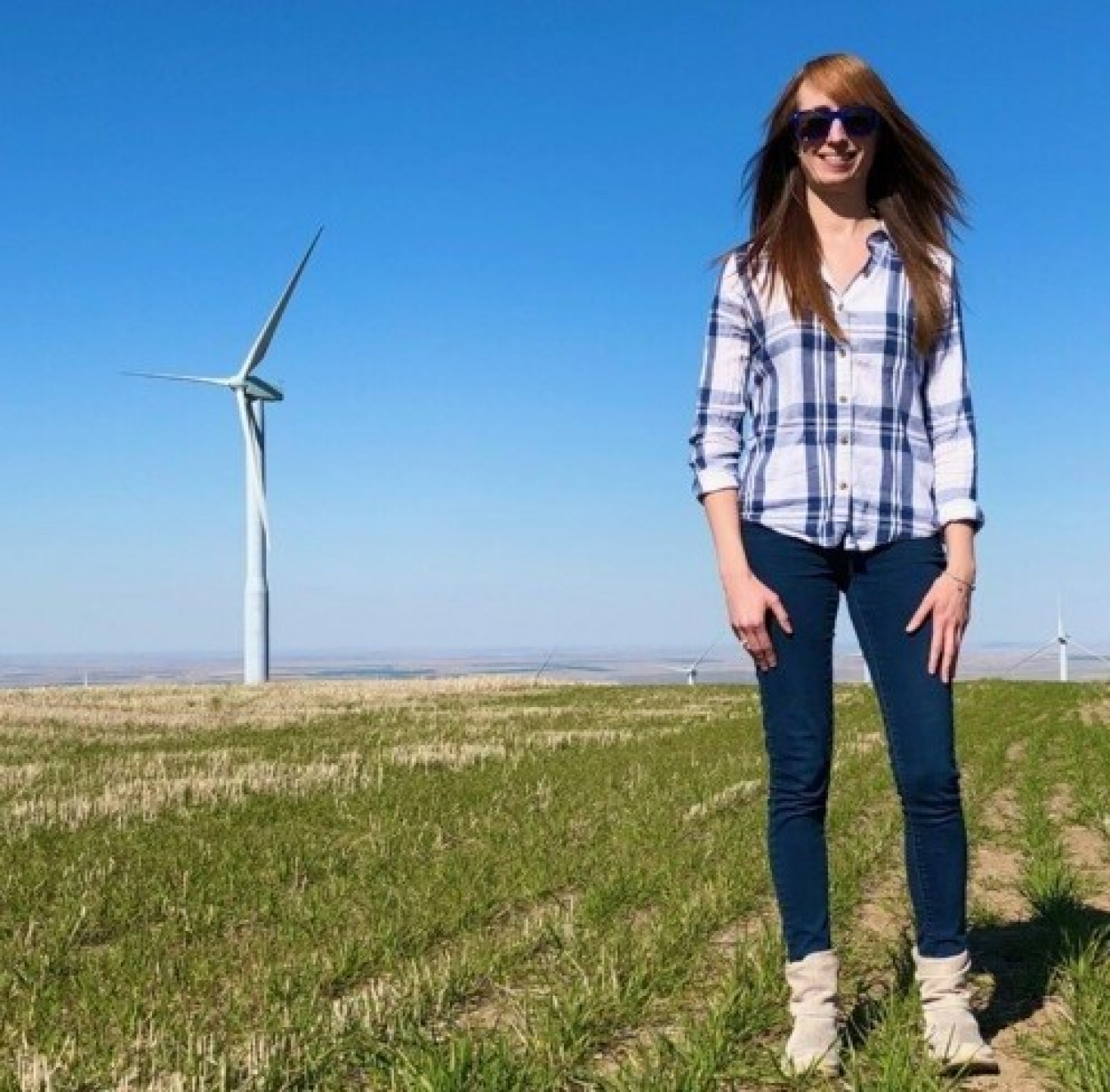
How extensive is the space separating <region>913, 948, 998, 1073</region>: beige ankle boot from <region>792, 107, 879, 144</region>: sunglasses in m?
2.74

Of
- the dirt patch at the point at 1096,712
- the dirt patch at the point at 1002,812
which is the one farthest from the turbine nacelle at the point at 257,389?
the dirt patch at the point at 1002,812

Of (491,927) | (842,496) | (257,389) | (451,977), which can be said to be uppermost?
(257,389)

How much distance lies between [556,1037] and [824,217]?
9.56 ft

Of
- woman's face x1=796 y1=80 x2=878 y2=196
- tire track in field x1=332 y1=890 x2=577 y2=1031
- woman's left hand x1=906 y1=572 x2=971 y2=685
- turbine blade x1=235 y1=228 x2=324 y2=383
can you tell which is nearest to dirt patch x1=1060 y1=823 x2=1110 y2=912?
tire track in field x1=332 y1=890 x2=577 y2=1031

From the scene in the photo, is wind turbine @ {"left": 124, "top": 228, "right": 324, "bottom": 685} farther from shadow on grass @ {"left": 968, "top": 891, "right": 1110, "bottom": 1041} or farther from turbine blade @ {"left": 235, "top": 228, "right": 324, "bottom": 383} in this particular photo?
shadow on grass @ {"left": 968, "top": 891, "right": 1110, "bottom": 1041}

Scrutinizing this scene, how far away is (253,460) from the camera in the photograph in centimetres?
5400

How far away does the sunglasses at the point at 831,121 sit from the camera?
4309 mm

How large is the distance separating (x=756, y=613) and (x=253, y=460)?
51.7m

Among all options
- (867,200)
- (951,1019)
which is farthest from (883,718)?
(867,200)

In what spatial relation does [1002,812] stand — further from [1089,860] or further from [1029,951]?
[1029,951]

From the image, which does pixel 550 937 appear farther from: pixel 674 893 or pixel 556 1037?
pixel 556 1037

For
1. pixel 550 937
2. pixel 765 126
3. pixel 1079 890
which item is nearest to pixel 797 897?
pixel 550 937

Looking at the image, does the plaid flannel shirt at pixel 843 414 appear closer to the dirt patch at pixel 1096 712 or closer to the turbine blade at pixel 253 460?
the dirt patch at pixel 1096 712

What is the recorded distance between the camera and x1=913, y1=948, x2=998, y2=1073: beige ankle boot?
4.00m
